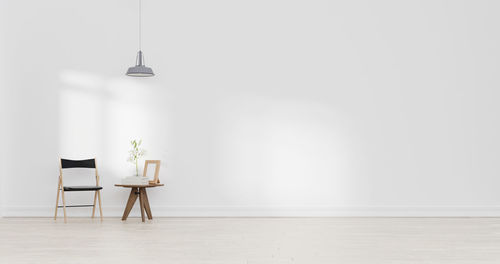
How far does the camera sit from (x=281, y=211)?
214 inches

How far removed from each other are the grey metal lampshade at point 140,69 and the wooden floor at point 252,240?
1591 millimetres

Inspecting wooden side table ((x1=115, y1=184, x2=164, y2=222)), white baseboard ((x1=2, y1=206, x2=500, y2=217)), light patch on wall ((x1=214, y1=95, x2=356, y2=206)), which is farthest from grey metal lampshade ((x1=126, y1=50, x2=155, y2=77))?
white baseboard ((x1=2, y1=206, x2=500, y2=217))

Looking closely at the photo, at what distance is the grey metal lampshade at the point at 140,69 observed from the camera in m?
5.02

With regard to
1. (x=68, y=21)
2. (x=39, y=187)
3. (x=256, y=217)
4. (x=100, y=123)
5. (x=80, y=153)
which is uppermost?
(x=68, y=21)

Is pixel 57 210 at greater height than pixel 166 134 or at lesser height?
lesser

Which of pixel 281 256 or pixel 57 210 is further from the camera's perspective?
pixel 57 210

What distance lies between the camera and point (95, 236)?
4.16m

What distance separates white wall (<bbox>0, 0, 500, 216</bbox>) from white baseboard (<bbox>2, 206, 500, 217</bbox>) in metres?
0.02

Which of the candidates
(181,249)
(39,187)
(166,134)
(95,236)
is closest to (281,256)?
(181,249)

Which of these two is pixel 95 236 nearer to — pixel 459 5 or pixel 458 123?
pixel 458 123

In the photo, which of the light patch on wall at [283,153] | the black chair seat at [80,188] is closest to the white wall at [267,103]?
the light patch on wall at [283,153]

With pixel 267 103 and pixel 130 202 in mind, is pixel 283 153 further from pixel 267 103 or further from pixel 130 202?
pixel 130 202

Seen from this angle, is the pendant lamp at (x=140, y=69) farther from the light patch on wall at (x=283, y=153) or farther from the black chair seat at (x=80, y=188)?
the black chair seat at (x=80, y=188)

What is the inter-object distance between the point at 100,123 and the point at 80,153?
1.36 ft
